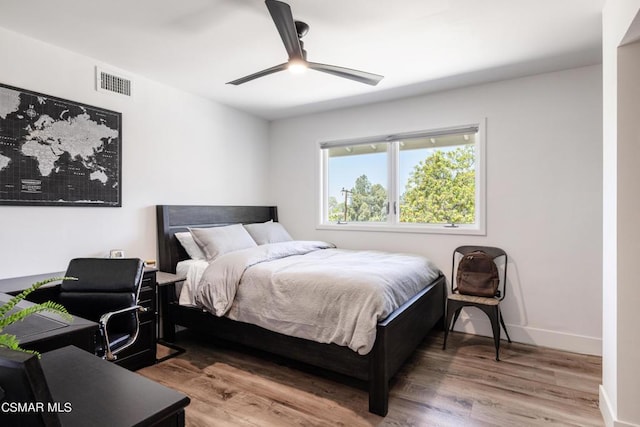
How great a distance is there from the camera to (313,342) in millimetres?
2398

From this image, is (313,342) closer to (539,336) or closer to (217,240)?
(217,240)

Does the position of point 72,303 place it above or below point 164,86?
below

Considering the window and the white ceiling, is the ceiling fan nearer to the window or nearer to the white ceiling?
the white ceiling

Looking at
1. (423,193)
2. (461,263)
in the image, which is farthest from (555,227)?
(423,193)

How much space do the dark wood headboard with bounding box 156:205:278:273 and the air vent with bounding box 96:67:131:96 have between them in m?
Result: 1.11

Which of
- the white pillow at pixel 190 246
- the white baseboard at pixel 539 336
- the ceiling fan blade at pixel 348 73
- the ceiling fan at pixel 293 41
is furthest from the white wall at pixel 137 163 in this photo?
the white baseboard at pixel 539 336

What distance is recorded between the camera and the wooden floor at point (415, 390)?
6.81ft

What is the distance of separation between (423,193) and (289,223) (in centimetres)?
185

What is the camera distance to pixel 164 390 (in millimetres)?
873

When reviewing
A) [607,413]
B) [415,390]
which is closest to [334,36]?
[415,390]

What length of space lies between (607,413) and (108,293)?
3097 millimetres

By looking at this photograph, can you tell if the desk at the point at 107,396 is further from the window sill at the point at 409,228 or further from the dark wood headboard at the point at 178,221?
the window sill at the point at 409,228

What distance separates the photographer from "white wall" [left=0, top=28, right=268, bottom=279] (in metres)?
2.51

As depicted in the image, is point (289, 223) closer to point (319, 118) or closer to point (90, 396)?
point (319, 118)
